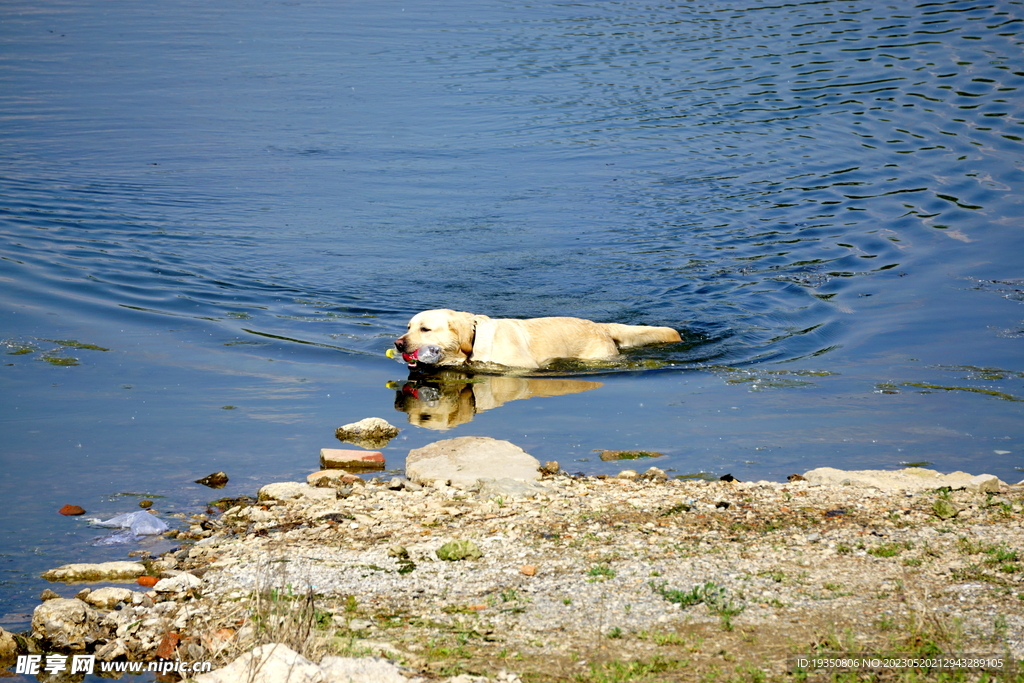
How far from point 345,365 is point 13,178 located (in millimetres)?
9193

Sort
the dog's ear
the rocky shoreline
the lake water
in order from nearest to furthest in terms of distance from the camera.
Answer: the rocky shoreline
the lake water
the dog's ear

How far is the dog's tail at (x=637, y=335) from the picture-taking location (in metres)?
10.9

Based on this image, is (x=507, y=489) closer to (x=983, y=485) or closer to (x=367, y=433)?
(x=367, y=433)

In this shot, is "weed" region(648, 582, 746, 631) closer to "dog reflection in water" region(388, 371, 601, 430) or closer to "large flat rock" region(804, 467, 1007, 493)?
"large flat rock" region(804, 467, 1007, 493)

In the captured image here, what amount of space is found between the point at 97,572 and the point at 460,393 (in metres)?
4.70

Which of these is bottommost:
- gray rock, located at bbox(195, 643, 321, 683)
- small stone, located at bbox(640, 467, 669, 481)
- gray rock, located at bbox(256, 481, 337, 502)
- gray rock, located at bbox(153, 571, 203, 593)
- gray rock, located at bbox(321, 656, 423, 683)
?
small stone, located at bbox(640, 467, 669, 481)

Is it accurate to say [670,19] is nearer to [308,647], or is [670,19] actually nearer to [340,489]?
[340,489]

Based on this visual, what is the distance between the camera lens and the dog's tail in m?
10.9

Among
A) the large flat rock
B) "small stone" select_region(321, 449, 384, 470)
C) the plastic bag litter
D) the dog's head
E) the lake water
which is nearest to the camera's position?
the plastic bag litter

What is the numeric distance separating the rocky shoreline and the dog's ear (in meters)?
3.65

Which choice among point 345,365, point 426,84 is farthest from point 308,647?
point 426,84

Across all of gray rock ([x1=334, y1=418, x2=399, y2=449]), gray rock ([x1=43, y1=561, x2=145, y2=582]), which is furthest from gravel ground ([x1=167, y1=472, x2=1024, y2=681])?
gray rock ([x1=334, y1=418, x2=399, y2=449])

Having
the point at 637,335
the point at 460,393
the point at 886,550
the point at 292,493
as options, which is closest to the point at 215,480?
the point at 292,493

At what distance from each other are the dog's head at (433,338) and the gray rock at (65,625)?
212 inches
